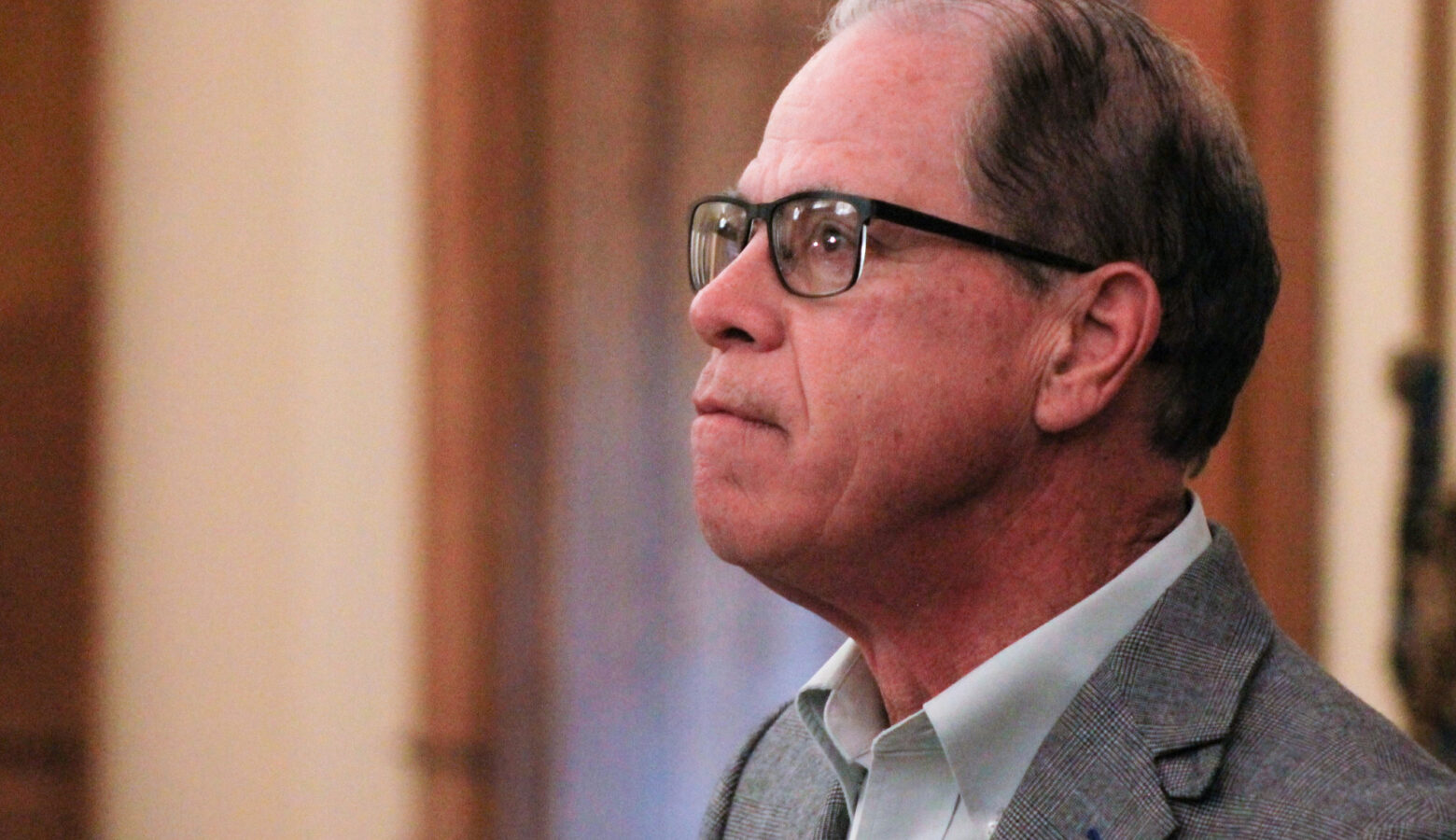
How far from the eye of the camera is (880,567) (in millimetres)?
1246

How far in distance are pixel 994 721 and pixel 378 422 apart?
2.14 meters

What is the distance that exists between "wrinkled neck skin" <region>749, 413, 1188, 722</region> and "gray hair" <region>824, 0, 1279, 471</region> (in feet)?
0.25

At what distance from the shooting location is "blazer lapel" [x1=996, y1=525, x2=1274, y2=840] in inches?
42.1

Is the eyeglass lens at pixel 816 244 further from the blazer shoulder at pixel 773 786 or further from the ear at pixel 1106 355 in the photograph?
the blazer shoulder at pixel 773 786

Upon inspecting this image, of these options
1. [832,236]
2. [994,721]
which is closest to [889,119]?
[832,236]

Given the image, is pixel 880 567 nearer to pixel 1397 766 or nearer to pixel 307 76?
pixel 1397 766

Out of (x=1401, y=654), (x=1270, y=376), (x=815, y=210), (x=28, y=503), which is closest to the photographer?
(x=815, y=210)

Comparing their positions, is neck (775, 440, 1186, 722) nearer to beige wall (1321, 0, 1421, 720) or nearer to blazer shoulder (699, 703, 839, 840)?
blazer shoulder (699, 703, 839, 840)

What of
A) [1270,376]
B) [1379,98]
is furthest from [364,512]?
[1379,98]

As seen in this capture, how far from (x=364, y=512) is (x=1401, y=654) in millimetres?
1965

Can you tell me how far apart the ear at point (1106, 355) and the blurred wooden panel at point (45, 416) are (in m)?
2.40

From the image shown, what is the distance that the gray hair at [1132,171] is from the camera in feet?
4.04

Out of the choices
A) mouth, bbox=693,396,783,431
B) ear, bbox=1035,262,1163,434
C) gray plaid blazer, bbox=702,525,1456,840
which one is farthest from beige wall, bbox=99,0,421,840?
gray plaid blazer, bbox=702,525,1456,840

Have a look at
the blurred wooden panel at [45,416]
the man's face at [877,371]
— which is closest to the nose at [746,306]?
A: the man's face at [877,371]
